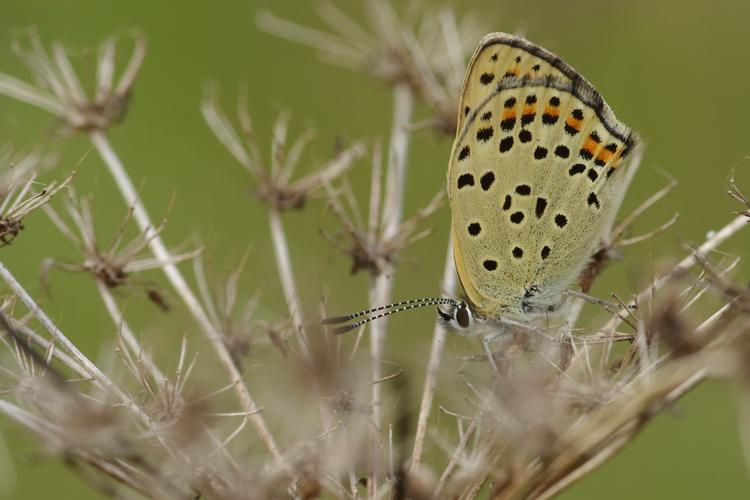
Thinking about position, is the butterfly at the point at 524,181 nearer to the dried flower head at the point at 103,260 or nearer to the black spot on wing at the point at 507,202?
the black spot on wing at the point at 507,202

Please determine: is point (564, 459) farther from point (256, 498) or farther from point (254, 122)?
point (254, 122)

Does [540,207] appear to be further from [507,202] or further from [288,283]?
[288,283]

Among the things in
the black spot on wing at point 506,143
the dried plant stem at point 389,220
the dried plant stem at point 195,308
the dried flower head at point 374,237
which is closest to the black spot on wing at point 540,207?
the black spot on wing at point 506,143

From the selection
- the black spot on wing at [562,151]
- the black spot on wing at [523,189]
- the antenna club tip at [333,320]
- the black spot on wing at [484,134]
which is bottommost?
the antenna club tip at [333,320]

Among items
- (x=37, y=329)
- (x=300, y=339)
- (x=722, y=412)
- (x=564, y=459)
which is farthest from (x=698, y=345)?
(x=722, y=412)

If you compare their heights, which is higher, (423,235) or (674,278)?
(423,235)

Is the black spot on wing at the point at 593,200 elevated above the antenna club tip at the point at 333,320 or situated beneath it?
elevated above

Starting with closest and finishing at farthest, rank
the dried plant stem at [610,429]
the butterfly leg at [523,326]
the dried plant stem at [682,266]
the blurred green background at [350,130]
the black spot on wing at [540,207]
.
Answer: the dried plant stem at [610,429] → the dried plant stem at [682,266] → the butterfly leg at [523,326] → the black spot on wing at [540,207] → the blurred green background at [350,130]
